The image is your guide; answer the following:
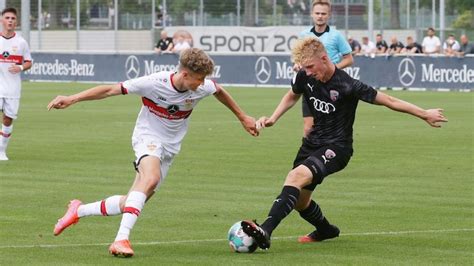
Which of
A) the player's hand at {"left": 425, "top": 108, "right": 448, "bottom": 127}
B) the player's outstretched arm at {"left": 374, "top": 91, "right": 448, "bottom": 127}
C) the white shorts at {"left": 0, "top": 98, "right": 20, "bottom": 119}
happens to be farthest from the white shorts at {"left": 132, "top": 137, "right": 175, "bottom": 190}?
the white shorts at {"left": 0, "top": 98, "right": 20, "bottom": 119}

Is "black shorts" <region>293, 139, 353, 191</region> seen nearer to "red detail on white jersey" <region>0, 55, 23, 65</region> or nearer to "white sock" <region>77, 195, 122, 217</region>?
"white sock" <region>77, 195, 122, 217</region>

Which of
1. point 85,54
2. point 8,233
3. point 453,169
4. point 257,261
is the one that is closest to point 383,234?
point 257,261

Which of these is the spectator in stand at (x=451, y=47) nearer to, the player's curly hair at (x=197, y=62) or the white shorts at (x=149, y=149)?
the white shorts at (x=149, y=149)

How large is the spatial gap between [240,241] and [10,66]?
10.4 meters

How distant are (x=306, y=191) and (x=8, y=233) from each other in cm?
280

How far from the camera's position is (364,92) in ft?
36.3

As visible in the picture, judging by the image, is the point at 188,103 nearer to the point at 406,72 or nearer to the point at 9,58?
the point at 9,58

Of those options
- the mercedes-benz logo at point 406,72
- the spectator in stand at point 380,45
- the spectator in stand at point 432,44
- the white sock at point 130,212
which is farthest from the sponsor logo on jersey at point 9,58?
the spectator in stand at point 380,45

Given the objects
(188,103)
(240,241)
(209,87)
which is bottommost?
(240,241)

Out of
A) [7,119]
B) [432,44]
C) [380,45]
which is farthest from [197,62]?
[380,45]

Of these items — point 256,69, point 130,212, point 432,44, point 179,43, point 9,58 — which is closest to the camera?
point 130,212

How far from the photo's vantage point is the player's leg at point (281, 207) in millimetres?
10547

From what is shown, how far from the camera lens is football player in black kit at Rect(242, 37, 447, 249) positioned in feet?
35.8

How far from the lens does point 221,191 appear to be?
50.5ft
